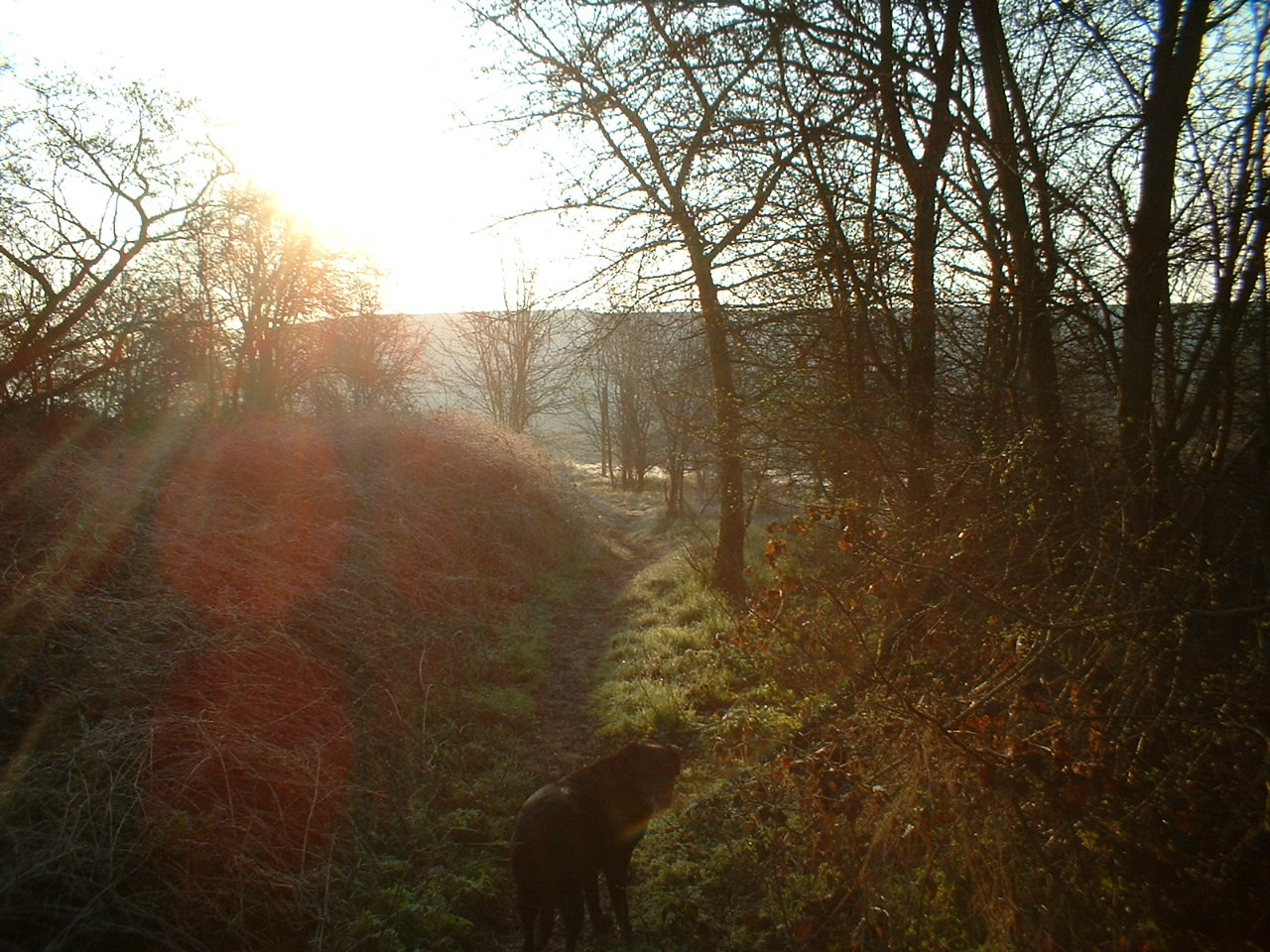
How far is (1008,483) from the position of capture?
12.9 feet

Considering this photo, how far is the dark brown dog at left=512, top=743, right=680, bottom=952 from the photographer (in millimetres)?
3371

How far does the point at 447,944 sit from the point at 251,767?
1481 mm

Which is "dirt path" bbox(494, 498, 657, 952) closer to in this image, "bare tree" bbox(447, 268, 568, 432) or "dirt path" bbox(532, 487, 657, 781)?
"dirt path" bbox(532, 487, 657, 781)

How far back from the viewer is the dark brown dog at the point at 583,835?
133 inches

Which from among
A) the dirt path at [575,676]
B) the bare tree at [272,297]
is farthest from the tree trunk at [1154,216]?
the bare tree at [272,297]

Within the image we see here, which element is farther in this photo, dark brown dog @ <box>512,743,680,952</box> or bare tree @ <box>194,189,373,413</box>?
bare tree @ <box>194,189,373,413</box>

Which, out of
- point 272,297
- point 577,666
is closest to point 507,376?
point 272,297

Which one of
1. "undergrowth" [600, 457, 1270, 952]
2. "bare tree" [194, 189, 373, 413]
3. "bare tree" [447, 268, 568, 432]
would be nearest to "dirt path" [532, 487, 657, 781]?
"undergrowth" [600, 457, 1270, 952]

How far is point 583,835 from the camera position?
11.6 feet

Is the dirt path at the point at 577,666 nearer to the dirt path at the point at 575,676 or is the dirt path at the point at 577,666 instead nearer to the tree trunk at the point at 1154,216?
the dirt path at the point at 575,676

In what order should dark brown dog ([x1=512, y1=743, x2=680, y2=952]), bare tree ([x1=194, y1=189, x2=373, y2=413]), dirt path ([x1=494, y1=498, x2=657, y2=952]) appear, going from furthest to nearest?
bare tree ([x1=194, y1=189, x2=373, y2=413]) < dirt path ([x1=494, y1=498, x2=657, y2=952]) < dark brown dog ([x1=512, y1=743, x2=680, y2=952])

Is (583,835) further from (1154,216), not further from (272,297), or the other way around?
(272,297)

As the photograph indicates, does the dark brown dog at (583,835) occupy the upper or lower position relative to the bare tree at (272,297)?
lower

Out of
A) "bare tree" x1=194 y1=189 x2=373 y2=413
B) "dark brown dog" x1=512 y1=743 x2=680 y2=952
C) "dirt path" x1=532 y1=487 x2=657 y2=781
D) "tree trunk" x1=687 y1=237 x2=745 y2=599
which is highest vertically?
"bare tree" x1=194 y1=189 x2=373 y2=413
